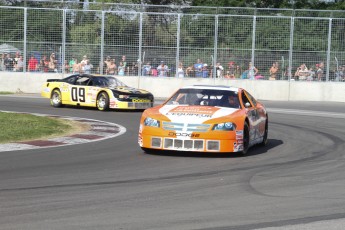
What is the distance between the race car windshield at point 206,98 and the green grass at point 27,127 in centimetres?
322

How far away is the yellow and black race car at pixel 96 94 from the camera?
75.7ft

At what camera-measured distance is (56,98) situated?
2464 centimetres

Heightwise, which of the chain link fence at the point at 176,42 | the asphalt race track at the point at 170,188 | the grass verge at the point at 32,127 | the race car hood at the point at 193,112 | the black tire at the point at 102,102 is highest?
the chain link fence at the point at 176,42

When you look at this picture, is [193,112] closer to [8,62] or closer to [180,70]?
[180,70]

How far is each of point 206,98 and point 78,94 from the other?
36.6 ft

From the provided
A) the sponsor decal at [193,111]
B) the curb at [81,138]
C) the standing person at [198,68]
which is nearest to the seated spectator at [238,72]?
the standing person at [198,68]

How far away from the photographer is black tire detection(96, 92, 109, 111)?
23.3 meters

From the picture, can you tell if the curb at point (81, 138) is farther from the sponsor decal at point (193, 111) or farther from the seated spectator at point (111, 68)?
the seated spectator at point (111, 68)

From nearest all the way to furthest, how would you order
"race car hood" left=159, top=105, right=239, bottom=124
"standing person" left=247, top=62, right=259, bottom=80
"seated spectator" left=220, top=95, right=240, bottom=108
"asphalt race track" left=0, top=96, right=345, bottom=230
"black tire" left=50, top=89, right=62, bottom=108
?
"asphalt race track" left=0, top=96, right=345, bottom=230, "race car hood" left=159, top=105, right=239, bottom=124, "seated spectator" left=220, top=95, right=240, bottom=108, "black tire" left=50, top=89, right=62, bottom=108, "standing person" left=247, top=62, right=259, bottom=80

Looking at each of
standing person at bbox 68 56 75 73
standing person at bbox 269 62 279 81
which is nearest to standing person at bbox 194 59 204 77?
standing person at bbox 269 62 279 81

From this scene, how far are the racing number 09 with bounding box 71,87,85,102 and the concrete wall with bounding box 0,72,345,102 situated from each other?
8294 millimetres

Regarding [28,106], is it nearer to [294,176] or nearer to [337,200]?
[294,176]

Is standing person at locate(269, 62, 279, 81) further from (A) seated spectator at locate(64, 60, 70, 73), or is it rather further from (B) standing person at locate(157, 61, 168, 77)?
(A) seated spectator at locate(64, 60, 70, 73)

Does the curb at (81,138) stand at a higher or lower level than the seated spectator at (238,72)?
lower
